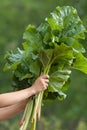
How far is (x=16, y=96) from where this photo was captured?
455 centimetres

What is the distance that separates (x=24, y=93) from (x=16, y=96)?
60mm

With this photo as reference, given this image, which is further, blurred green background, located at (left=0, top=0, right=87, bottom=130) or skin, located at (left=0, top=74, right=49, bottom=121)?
blurred green background, located at (left=0, top=0, right=87, bottom=130)

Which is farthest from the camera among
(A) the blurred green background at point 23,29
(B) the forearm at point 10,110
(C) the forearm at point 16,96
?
(A) the blurred green background at point 23,29

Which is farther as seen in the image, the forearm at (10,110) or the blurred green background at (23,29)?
the blurred green background at (23,29)

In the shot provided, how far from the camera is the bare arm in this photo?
4.55m

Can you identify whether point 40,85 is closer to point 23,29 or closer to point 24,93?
point 24,93

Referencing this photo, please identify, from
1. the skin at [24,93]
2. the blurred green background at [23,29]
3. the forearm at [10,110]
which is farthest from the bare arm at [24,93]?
the blurred green background at [23,29]

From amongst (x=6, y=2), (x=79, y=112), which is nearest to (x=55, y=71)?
(x=6, y=2)

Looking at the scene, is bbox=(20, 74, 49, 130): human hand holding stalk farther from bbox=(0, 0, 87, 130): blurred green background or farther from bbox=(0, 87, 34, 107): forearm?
bbox=(0, 0, 87, 130): blurred green background

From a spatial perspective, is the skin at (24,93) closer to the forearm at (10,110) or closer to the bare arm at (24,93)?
the bare arm at (24,93)

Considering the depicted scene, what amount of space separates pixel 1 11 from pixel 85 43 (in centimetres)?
697

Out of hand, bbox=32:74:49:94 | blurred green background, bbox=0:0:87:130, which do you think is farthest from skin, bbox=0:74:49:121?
blurred green background, bbox=0:0:87:130

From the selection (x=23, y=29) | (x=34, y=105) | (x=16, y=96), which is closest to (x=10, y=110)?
(x=34, y=105)

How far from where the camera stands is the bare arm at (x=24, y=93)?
179 inches
